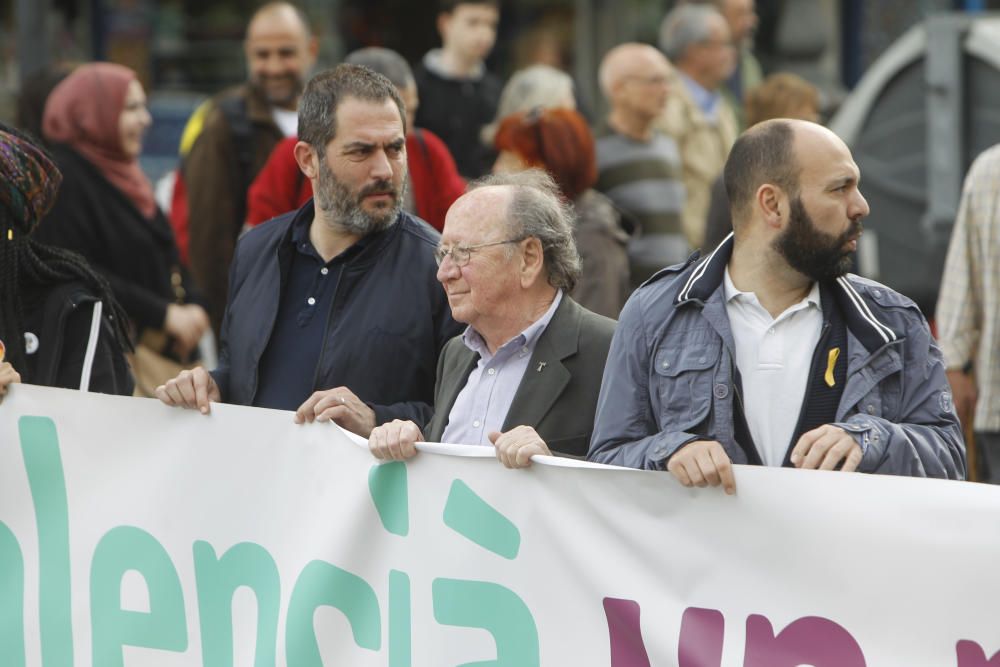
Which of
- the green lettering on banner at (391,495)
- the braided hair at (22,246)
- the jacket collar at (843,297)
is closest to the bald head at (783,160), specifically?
the jacket collar at (843,297)

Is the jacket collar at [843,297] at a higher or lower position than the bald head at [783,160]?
lower

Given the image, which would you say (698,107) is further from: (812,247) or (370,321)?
(812,247)

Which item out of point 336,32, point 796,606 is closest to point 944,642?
point 796,606

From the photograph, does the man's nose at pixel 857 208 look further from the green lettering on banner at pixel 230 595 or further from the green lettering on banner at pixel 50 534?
the green lettering on banner at pixel 50 534

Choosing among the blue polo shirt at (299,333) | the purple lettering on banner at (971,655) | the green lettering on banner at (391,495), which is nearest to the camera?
the purple lettering on banner at (971,655)

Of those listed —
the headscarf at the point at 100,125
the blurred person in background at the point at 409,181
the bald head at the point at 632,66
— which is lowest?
the blurred person in background at the point at 409,181

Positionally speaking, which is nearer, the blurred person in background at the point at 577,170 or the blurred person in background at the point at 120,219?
the blurred person in background at the point at 577,170

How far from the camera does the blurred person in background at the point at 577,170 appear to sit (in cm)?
632

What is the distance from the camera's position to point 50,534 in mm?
4539

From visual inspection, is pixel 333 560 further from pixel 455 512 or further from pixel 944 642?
pixel 944 642

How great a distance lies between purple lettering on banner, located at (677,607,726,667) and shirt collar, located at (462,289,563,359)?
34.4 inches

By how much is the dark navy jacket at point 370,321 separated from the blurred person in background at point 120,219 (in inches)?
76.3

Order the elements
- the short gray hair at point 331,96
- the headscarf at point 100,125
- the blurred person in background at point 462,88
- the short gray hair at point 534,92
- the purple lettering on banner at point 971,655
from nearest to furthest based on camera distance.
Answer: the purple lettering on banner at point 971,655
the short gray hair at point 331,96
the headscarf at point 100,125
the short gray hair at point 534,92
the blurred person in background at point 462,88

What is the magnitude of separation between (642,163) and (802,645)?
4327 millimetres
